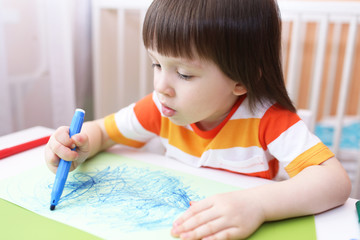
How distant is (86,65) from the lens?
135 centimetres

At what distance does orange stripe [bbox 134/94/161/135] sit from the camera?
72 centimetres

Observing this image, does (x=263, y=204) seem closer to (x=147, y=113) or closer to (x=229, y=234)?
(x=229, y=234)

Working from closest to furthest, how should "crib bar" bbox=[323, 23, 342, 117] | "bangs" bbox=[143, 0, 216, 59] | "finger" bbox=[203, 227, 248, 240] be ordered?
"finger" bbox=[203, 227, 248, 240]
"bangs" bbox=[143, 0, 216, 59]
"crib bar" bbox=[323, 23, 342, 117]

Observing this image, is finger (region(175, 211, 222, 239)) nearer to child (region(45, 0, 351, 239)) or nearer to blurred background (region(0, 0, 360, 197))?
child (region(45, 0, 351, 239))

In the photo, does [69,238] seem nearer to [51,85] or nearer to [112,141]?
[112,141]

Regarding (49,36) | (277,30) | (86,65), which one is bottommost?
(86,65)

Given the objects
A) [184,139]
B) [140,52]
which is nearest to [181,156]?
[184,139]

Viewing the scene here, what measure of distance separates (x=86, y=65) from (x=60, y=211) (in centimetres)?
96

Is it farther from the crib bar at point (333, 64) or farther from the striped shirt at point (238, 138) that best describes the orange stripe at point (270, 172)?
the crib bar at point (333, 64)

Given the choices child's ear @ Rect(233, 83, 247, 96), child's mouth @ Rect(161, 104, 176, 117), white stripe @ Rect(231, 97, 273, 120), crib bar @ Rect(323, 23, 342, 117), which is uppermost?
child's ear @ Rect(233, 83, 247, 96)

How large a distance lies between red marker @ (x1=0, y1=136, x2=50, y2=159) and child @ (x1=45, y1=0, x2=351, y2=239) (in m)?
0.11

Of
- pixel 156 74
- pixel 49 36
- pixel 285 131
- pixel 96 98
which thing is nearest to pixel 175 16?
pixel 156 74

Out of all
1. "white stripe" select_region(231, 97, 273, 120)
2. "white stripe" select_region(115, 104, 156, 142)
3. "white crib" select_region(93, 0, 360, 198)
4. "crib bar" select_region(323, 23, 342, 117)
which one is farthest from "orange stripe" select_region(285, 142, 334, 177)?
"crib bar" select_region(323, 23, 342, 117)

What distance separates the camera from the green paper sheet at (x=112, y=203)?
1.40 ft
